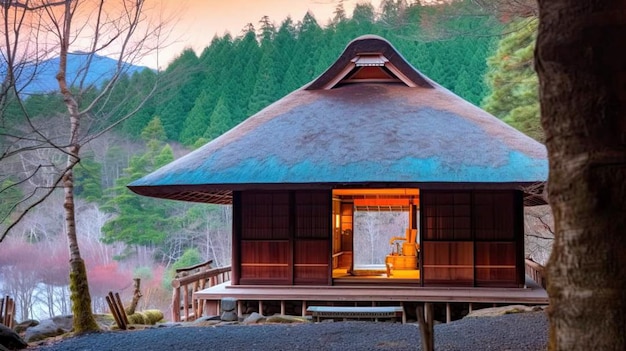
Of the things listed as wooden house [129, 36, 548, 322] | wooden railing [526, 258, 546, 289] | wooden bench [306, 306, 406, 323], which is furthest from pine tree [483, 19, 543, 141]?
wooden bench [306, 306, 406, 323]

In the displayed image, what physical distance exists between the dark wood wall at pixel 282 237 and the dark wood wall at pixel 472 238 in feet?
6.35

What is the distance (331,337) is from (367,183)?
3.32 metres

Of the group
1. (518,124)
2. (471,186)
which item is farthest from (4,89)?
(518,124)

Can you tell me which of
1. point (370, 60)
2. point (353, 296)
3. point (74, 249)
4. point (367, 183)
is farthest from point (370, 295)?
point (370, 60)

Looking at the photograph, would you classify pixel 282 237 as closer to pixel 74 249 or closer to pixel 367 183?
pixel 367 183

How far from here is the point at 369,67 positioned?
13.7 meters

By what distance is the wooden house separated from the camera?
32.8ft

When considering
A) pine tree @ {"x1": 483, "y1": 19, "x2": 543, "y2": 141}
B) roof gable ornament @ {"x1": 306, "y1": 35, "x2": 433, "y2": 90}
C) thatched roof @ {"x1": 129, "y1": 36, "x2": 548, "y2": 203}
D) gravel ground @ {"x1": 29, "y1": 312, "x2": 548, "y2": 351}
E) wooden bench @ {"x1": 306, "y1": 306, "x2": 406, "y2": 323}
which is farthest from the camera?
pine tree @ {"x1": 483, "y1": 19, "x2": 543, "y2": 141}

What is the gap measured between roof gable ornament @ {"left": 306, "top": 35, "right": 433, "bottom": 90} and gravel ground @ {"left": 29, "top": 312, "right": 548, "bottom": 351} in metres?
6.73

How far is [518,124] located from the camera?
17672 mm

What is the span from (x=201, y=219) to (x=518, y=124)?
18.1 metres

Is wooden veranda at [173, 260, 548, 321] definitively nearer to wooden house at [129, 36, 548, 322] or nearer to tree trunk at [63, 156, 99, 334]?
wooden house at [129, 36, 548, 322]

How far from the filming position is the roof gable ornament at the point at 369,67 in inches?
502

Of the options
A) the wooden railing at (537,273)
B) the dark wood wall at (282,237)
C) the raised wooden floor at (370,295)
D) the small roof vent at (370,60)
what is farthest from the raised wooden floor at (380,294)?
the small roof vent at (370,60)
